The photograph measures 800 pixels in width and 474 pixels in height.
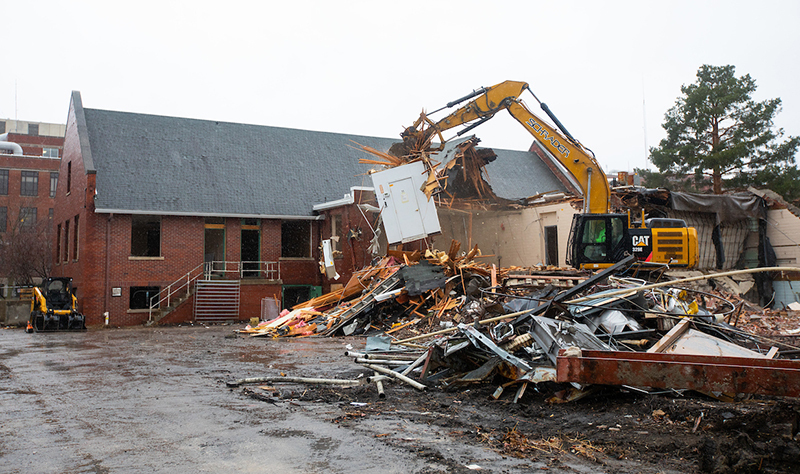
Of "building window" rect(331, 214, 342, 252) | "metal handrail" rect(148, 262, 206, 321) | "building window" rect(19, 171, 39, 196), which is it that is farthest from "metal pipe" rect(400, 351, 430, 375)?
"building window" rect(19, 171, 39, 196)

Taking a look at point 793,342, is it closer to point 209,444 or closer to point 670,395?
point 670,395

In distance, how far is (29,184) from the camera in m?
56.0

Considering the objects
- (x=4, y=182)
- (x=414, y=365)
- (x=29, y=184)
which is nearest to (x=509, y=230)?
(x=414, y=365)

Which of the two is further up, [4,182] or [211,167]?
[4,182]

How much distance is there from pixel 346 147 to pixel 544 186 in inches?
432

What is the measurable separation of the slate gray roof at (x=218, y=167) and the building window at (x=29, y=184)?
35683 mm

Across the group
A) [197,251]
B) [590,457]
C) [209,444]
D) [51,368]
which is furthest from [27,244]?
[590,457]

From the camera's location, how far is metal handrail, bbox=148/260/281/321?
24.0m

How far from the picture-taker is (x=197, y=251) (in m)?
24.8

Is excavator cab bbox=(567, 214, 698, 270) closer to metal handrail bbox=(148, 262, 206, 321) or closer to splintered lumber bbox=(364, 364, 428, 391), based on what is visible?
splintered lumber bbox=(364, 364, 428, 391)

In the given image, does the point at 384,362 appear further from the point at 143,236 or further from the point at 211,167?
the point at 143,236

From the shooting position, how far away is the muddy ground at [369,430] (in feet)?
14.9

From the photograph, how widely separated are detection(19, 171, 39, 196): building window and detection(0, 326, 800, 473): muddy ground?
55.6 metres

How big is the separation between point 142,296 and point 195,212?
404 centimetres
